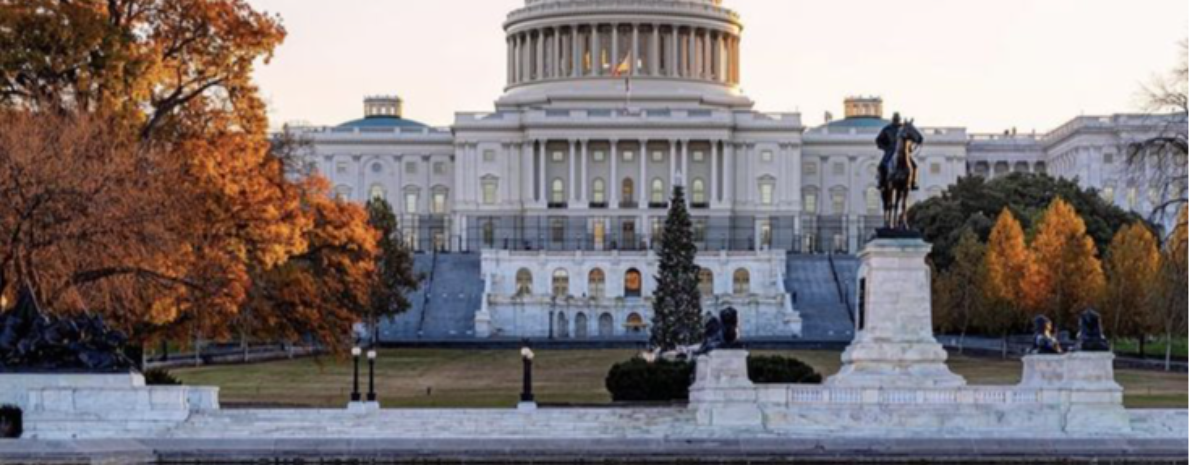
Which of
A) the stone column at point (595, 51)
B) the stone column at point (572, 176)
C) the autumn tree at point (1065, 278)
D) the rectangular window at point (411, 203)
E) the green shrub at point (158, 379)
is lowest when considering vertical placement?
the green shrub at point (158, 379)

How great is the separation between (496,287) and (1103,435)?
8068 centimetres

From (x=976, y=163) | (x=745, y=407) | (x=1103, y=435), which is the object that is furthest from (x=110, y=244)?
(x=976, y=163)

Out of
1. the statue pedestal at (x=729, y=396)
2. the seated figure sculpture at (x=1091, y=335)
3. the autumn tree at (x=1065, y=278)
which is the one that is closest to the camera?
the statue pedestal at (x=729, y=396)

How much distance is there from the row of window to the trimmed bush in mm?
79753

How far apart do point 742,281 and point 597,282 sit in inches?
322

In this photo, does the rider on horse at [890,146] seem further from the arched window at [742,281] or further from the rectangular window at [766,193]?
the rectangular window at [766,193]

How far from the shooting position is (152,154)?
4925cm

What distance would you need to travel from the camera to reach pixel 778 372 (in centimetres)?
4975

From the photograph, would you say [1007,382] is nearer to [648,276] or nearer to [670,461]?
[670,461]

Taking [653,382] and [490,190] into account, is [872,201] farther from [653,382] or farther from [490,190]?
[653,382]

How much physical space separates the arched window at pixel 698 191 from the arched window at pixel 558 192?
9.44 m

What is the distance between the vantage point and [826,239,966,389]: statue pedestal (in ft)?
147

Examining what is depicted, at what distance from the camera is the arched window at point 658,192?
160000 millimetres

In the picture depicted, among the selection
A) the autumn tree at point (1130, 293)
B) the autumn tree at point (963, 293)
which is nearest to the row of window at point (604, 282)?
the autumn tree at point (963, 293)
